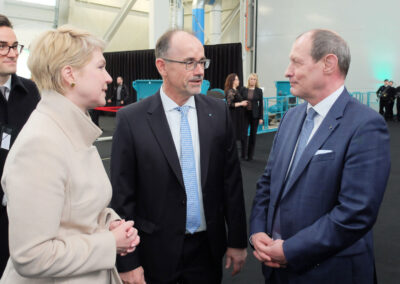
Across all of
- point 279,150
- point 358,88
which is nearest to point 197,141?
point 279,150

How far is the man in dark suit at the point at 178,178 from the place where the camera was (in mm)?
1496

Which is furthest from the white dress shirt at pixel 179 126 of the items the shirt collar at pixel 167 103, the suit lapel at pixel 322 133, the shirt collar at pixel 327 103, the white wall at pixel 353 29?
the white wall at pixel 353 29

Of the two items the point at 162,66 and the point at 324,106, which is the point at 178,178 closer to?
the point at 162,66

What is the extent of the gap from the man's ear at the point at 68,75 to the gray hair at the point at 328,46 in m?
0.83

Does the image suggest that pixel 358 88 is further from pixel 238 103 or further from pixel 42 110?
pixel 42 110

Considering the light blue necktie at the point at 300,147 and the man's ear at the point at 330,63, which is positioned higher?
the man's ear at the point at 330,63

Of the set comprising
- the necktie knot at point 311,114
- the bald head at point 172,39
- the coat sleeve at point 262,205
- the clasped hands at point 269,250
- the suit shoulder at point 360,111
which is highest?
the bald head at point 172,39

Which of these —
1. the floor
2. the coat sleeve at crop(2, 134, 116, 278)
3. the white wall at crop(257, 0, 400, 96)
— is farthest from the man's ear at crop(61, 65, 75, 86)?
the white wall at crop(257, 0, 400, 96)

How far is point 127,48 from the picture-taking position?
17.2 m

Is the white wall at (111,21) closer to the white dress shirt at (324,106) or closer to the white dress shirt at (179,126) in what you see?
the white dress shirt at (179,126)

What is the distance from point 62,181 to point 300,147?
35.1 inches

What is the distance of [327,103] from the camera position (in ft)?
4.47

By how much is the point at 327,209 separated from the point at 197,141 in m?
0.60

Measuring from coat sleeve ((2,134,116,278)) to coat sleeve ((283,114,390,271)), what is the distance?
2.48ft
